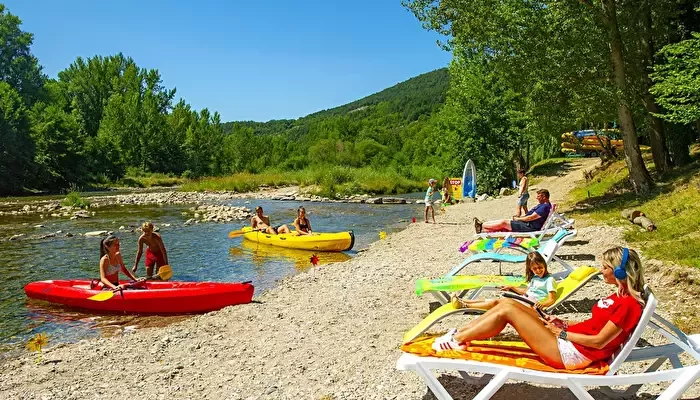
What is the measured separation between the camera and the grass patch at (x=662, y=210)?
30.1 feet

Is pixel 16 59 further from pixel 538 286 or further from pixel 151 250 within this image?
pixel 538 286

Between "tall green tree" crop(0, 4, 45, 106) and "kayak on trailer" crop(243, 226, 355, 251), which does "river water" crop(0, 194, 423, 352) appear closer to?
"kayak on trailer" crop(243, 226, 355, 251)

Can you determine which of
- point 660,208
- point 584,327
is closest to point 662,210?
point 660,208

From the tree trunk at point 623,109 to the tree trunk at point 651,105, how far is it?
0.85m

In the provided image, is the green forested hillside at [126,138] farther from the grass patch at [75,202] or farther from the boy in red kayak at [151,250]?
the boy in red kayak at [151,250]

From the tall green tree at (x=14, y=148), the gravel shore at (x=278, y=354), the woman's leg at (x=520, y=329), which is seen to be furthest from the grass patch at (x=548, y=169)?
the tall green tree at (x=14, y=148)

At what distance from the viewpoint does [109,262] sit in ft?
32.1

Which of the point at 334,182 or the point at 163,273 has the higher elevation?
the point at 334,182

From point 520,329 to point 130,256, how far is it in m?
14.1

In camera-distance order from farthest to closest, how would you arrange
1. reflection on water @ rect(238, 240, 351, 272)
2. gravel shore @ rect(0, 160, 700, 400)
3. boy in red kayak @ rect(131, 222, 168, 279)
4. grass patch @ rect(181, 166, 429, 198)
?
1. grass patch @ rect(181, 166, 429, 198)
2. reflection on water @ rect(238, 240, 351, 272)
3. boy in red kayak @ rect(131, 222, 168, 279)
4. gravel shore @ rect(0, 160, 700, 400)

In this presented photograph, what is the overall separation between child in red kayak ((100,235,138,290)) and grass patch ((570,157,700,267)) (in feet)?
31.8

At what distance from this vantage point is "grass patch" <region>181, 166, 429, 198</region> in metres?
39.9

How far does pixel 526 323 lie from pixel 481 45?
15.0 m

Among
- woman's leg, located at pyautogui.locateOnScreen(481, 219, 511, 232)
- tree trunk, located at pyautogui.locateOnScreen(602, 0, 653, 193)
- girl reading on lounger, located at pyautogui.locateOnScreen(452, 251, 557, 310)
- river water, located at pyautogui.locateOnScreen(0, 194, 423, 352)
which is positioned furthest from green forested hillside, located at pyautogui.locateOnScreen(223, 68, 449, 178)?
girl reading on lounger, located at pyautogui.locateOnScreen(452, 251, 557, 310)
